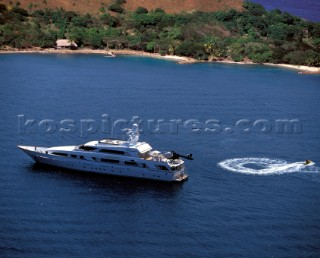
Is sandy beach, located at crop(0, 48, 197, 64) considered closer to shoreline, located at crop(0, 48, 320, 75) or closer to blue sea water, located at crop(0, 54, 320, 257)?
shoreline, located at crop(0, 48, 320, 75)

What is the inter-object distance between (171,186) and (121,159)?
7.25 metres

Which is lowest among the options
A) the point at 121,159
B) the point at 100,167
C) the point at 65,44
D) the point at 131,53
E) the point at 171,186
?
the point at 171,186

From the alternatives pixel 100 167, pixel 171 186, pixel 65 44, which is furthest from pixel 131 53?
pixel 171 186

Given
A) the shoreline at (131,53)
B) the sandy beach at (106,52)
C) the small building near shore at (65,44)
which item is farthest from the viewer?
the small building near shore at (65,44)

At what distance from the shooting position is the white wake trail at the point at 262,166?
82.2m

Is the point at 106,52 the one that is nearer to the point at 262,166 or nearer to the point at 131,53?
the point at 131,53

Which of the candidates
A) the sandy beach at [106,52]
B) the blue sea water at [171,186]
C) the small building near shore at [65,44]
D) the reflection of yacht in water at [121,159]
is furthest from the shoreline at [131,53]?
the reflection of yacht in water at [121,159]

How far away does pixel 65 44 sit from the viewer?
628 feet

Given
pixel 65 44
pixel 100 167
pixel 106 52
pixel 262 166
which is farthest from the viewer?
pixel 106 52

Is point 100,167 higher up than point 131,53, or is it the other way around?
point 131,53

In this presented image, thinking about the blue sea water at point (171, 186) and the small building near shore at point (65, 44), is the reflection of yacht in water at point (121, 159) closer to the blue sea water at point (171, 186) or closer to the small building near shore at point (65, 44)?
the blue sea water at point (171, 186)

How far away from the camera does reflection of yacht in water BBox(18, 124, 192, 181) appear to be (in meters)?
78.9

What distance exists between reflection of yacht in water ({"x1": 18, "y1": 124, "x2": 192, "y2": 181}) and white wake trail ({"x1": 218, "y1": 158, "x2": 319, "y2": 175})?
231 inches

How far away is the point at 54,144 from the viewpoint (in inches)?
3548
